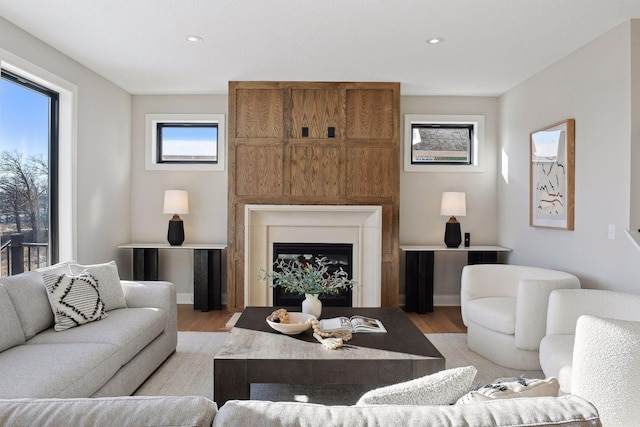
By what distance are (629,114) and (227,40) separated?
3.06 m

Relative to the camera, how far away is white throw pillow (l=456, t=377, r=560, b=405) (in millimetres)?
1069

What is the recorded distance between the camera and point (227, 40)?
347 cm

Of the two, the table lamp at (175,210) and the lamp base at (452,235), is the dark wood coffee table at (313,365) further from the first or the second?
the table lamp at (175,210)

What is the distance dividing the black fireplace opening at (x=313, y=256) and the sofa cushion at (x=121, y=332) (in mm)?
1851

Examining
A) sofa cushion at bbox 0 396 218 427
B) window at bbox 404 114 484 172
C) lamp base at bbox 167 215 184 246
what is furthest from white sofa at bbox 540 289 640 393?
lamp base at bbox 167 215 184 246

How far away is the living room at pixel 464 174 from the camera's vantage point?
307 cm

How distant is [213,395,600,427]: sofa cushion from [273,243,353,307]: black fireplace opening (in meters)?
3.89

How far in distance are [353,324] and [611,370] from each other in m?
1.46

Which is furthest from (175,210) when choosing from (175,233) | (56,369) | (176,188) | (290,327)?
(56,369)

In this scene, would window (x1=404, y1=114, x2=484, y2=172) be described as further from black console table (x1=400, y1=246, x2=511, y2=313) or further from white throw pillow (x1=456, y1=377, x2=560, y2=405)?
white throw pillow (x1=456, y1=377, x2=560, y2=405)

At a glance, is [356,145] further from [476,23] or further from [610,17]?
[610,17]

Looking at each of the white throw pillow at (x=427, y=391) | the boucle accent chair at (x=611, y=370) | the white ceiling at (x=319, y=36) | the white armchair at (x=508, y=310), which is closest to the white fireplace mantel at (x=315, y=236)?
the white armchair at (x=508, y=310)

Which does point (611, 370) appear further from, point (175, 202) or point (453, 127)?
point (175, 202)

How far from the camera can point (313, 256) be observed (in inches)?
190
